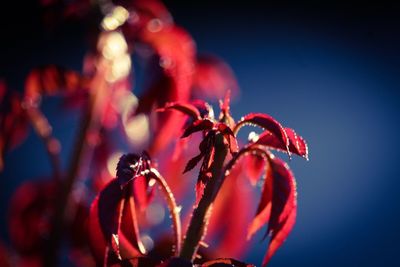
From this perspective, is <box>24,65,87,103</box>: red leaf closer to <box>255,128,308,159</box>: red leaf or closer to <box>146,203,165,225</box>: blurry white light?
<box>146,203,165,225</box>: blurry white light

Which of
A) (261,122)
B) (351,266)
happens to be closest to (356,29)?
(351,266)

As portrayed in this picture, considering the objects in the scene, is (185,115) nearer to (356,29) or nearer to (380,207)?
(380,207)

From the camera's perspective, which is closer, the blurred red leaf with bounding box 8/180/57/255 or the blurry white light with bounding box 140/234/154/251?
the blurry white light with bounding box 140/234/154/251

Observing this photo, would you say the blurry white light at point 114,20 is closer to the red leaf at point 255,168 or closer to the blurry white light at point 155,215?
the blurry white light at point 155,215

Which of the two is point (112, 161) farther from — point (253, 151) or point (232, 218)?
point (253, 151)

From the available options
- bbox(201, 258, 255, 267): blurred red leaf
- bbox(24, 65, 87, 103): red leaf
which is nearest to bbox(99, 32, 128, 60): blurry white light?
bbox(24, 65, 87, 103): red leaf

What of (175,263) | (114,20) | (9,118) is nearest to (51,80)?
(9,118)

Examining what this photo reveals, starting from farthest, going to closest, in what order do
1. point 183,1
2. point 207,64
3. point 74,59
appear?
point 183,1
point 74,59
point 207,64
